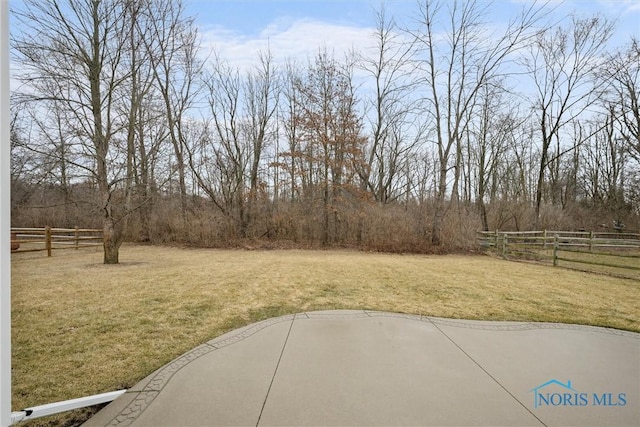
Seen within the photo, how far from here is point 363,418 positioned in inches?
52.4

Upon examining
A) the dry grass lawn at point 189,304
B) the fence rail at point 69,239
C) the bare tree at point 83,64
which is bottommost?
the dry grass lawn at point 189,304

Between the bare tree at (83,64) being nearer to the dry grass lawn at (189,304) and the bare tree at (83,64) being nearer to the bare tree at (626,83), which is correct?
the dry grass lawn at (189,304)

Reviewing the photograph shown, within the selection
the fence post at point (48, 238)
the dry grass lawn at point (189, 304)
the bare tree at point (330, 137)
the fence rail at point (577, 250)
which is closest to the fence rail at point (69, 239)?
the fence post at point (48, 238)

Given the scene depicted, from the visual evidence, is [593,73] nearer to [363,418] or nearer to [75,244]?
[363,418]

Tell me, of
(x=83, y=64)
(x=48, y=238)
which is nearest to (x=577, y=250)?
(x=83, y=64)

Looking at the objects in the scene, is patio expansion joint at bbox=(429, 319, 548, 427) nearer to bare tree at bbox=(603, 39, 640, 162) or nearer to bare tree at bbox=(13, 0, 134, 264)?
bare tree at bbox=(13, 0, 134, 264)

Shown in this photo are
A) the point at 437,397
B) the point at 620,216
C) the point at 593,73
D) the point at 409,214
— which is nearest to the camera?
the point at 437,397

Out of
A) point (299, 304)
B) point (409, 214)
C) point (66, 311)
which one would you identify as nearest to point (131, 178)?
point (66, 311)

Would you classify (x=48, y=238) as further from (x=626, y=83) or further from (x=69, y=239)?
(x=626, y=83)

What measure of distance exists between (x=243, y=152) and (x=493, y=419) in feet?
42.1

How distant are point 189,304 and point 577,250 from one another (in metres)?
10.7

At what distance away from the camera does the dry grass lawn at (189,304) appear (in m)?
1.84

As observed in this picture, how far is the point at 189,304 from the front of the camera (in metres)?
3.23

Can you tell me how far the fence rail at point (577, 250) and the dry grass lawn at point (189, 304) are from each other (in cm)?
94
